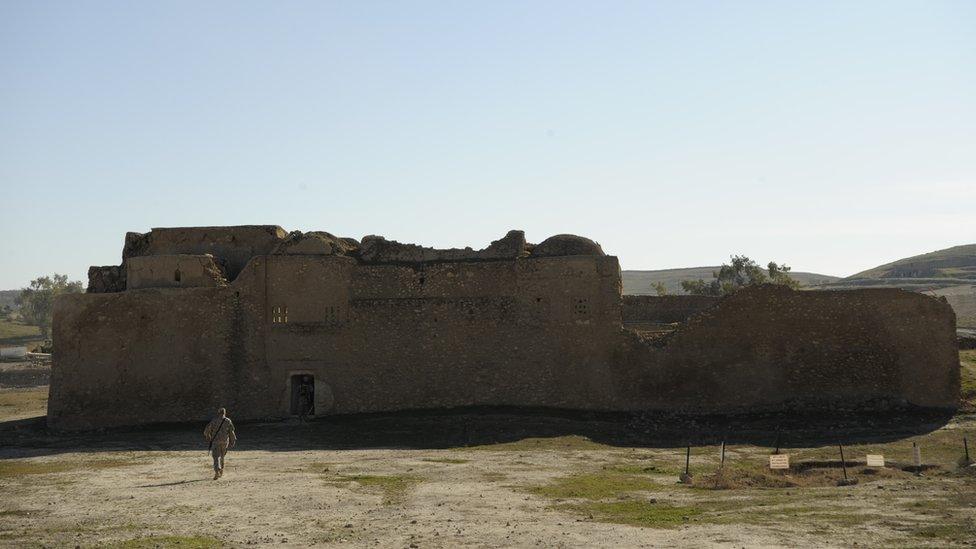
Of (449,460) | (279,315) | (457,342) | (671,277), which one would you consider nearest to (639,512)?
(449,460)

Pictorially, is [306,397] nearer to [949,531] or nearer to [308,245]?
[308,245]

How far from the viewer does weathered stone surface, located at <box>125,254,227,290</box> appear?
94.3 feet

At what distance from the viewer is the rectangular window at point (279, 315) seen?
28.8m

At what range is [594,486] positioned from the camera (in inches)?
762

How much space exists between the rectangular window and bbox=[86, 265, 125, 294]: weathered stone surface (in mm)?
5068

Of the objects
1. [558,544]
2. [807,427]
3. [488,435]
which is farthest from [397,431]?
[558,544]

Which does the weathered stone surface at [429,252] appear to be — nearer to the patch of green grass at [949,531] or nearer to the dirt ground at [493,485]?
the dirt ground at [493,485]

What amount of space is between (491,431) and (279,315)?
721 cm

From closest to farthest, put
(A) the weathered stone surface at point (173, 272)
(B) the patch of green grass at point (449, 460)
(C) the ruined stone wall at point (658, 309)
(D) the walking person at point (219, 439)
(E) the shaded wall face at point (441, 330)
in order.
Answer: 1. (D) the walking person at point (219, 439)
2. (B) the patch of green grass at point (449, 460)
3. (E) the shaded wall face at point (441, 330)
4. (A) the weathered stone surface at point (173, 272)
5. (C) the ruined stone wall at point (658, 309)

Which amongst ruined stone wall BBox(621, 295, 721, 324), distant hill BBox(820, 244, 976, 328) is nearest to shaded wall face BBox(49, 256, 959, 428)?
ruined stone wall BBox(621, 295, 721, 324)

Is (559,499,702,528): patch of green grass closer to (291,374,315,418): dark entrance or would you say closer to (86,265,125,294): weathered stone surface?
(291,374,315,418): dark entrance

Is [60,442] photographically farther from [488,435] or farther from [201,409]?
[488,435]

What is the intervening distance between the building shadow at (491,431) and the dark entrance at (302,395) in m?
0.79

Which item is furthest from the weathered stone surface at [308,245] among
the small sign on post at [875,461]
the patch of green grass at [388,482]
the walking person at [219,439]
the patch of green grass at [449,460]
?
the small sign on post at [875,461]
